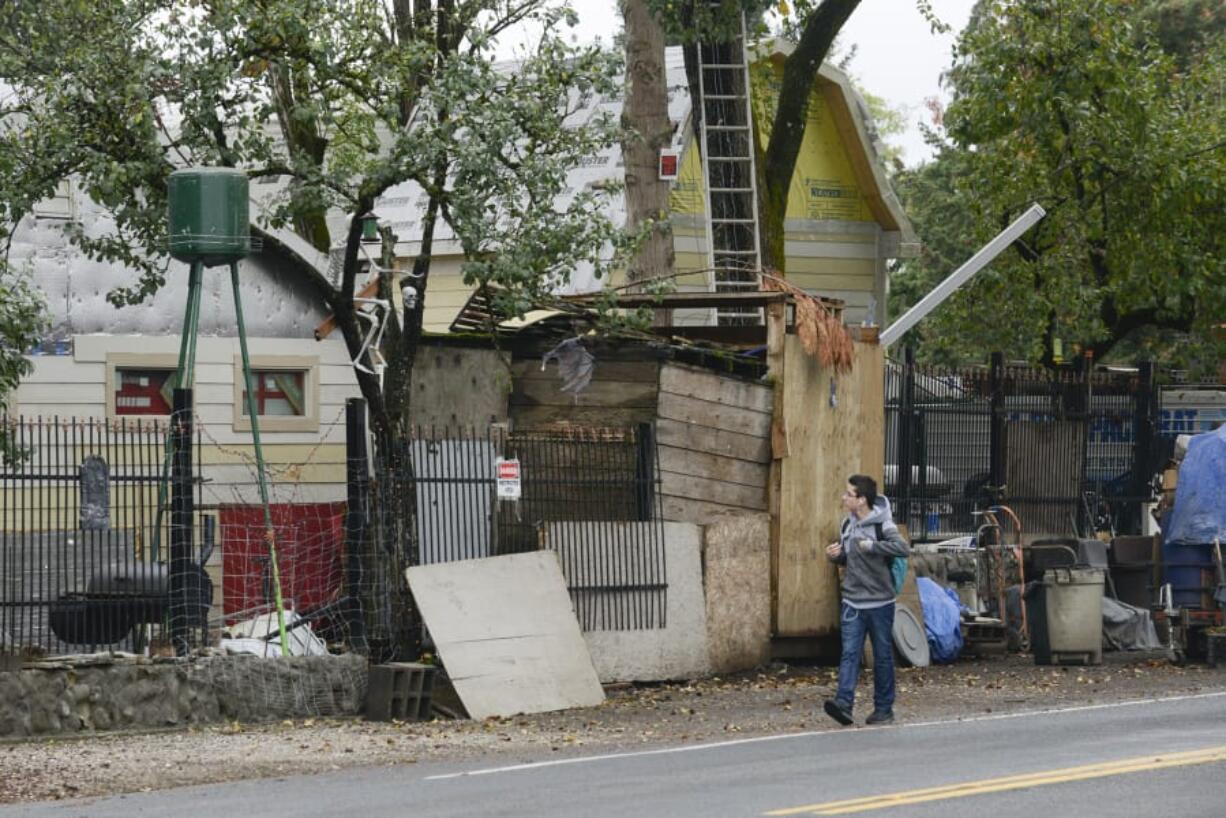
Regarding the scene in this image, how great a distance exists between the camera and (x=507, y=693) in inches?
650

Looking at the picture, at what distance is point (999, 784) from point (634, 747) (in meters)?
3.44

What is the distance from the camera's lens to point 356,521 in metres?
17.2

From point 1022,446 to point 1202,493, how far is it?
3036 mm

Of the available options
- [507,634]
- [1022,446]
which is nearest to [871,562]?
[507,634]

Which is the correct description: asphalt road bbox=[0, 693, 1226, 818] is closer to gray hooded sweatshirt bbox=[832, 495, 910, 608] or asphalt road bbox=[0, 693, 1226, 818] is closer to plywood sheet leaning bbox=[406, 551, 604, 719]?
gray hooded sweatshirt bbox=[832, 495, 910, 608]

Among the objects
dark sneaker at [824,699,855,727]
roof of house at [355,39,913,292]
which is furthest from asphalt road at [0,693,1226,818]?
roof of house at [355,39,913,292]

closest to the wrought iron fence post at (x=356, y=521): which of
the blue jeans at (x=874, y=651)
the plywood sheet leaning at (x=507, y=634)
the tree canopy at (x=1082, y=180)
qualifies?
the plywood sheet leaning at (x=507, y=634)

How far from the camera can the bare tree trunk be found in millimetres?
21562

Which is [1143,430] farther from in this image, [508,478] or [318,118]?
[318,118]

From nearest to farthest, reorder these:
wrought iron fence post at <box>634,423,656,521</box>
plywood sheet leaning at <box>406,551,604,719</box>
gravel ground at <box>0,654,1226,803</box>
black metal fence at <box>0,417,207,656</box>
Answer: gravel ground at <box>0,654,1226,803</box>, black metal fence at <box>0,417,207,656</box>, plywood sheet leaning at <box>406,551,604,719</box>, wrought iron fence post at <box>634,423,656,521</box>

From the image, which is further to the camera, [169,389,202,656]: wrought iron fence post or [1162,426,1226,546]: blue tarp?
[1162,426,1226,546]: blue tarp

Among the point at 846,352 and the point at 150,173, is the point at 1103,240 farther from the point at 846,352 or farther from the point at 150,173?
the point at 150,173

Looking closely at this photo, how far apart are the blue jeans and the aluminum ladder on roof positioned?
335 inches

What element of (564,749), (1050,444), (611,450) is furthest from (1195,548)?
(564,749)
